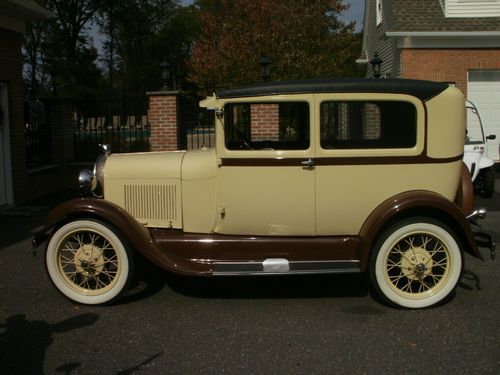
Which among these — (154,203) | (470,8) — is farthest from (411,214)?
(470,8)

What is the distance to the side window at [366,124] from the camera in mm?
4855

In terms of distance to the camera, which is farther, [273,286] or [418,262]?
[273,286]

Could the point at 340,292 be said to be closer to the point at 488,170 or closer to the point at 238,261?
the point at 238,261

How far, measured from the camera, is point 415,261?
4.80 meters

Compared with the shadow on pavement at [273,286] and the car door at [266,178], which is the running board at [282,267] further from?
the shadow on pavement at [273,286]

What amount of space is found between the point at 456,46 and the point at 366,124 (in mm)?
10289

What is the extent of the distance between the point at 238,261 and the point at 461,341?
184cm

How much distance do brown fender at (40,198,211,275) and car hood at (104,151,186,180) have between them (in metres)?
0.43

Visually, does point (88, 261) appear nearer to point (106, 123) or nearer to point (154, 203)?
point (154, 203)

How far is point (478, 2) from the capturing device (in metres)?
14.3

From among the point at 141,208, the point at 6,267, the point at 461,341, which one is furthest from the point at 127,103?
the point at 461,341

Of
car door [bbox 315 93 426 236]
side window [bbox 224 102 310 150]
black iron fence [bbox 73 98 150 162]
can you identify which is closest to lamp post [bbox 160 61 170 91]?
black iron fence [bbox 73 98 150 162]

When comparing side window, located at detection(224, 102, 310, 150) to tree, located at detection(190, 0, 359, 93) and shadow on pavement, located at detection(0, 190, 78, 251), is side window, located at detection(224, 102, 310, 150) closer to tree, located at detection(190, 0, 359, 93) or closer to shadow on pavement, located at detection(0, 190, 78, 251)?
shadow on pavement, located at detection(0, 190, 78, 251)

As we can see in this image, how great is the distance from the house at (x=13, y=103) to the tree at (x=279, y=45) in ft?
25.1
